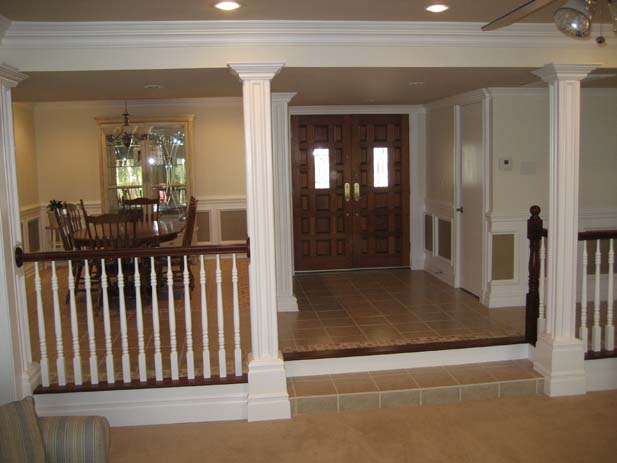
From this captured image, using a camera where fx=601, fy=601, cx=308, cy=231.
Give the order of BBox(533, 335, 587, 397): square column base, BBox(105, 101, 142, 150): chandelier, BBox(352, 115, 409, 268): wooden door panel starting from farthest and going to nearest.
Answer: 1. BBox(105, 101, 142, 150): chandelier
2. BBox(352, 115, 409, 268): wooden door panel
3. BBox(533, 335, 587, 397): square column base

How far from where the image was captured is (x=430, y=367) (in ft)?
14.1

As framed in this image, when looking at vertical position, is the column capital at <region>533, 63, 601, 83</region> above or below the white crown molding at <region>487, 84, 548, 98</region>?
below

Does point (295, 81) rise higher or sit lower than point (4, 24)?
lower

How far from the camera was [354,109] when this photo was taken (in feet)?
23.6

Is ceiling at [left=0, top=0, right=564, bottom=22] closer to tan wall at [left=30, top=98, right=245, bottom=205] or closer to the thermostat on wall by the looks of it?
the thermostat on wall

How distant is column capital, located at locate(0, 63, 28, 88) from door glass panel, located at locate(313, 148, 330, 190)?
4083 millimetres

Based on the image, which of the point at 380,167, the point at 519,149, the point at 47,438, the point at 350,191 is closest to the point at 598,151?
the point at 519,149

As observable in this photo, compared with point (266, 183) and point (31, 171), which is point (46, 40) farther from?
point (31, 171)

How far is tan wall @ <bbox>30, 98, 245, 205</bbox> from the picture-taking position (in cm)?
820

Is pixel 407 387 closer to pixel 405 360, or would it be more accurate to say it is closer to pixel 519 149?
pixel 405 360

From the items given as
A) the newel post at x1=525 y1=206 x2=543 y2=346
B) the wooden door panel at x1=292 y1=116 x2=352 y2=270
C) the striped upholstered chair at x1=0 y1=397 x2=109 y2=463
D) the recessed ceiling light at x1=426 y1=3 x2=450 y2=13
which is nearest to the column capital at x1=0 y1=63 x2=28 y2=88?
the striped upholstered chair at x1=0 y1=397 x2=109 y2=463

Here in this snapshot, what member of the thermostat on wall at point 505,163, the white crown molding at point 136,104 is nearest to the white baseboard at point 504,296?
the thermostat on wall at point 505,163

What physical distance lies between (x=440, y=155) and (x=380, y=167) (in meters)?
0.86

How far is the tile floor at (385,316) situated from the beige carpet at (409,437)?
65cm
